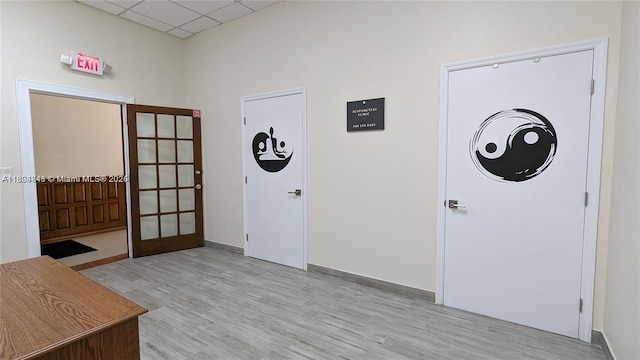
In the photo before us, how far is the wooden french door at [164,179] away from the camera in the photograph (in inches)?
167

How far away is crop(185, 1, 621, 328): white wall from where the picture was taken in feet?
7.74

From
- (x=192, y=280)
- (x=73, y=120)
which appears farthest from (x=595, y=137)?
(x=73, y=120)

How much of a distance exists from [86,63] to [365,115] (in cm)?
351

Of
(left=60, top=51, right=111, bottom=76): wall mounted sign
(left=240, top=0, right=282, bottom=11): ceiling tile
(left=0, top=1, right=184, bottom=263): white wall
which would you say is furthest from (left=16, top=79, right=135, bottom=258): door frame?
(left=240, top=0, right=282, bottom=11): ceiling tile

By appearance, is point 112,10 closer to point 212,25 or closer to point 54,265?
point 212,25

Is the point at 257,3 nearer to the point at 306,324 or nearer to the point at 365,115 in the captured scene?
the point at 365,115

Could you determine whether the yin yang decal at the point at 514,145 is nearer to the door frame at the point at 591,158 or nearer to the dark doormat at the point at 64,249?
the door frame at the point at 591,158

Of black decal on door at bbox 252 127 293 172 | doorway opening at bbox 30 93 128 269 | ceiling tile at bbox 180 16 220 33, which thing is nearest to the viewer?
black decal on door at bbox 252 127 293 172

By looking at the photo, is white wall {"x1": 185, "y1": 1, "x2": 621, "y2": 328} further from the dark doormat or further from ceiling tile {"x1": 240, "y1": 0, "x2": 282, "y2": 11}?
the dark doormat

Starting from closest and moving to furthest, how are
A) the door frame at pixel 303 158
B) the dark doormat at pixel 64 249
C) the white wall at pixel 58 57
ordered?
the white wall at pixel 58 57
the door frame at pixel 303 158
the dark doormat at pixel 64 249

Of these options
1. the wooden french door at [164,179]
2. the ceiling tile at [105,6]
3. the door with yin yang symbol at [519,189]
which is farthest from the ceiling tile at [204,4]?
the door with yin yang symbol at [519,189]

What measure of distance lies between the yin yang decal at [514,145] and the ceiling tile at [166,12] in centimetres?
379

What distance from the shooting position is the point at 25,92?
11.0 ft

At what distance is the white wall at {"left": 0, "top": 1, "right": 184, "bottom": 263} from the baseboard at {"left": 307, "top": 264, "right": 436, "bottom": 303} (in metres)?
3.32
